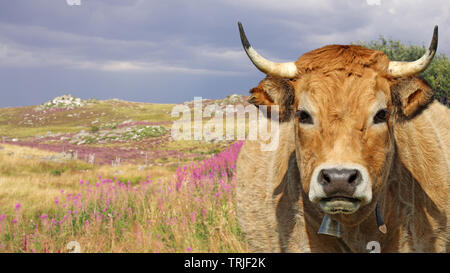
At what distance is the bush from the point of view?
28516mm

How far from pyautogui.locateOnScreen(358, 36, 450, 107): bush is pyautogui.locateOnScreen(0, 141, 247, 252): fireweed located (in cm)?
2297

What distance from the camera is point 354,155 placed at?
2924 mm

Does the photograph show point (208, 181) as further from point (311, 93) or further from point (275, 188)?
point (311, 93)

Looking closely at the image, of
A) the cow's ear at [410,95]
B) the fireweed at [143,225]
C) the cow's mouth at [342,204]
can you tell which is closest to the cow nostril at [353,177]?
the cow's mouth at [342,204]

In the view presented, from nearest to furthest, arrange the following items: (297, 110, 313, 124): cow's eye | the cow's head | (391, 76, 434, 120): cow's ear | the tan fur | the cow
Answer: the cow's head < the cow < the tan fur < (297, 110, 313, 124): cow's eye < (391, 76, 434, 120): cow's ear

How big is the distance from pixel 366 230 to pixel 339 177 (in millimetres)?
1225

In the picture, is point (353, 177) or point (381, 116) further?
point (381, 116)

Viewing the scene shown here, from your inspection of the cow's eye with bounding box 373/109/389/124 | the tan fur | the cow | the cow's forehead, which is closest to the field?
the tan fur

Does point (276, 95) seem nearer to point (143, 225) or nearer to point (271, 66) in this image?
point (271, 66)

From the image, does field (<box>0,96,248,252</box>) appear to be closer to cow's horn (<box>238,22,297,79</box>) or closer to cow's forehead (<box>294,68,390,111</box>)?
cow's horn (<box>238,22,297,79</box>)

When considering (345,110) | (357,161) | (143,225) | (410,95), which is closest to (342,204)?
(357,161)

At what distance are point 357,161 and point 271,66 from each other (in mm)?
1298

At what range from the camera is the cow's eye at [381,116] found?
3243mm
